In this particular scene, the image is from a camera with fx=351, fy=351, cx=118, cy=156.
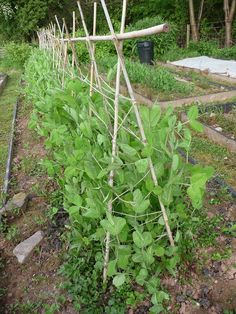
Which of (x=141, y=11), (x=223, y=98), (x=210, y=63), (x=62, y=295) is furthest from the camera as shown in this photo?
(x=141, y=11)

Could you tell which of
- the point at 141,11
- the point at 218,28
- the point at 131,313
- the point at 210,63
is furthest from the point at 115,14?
the point at 131,313

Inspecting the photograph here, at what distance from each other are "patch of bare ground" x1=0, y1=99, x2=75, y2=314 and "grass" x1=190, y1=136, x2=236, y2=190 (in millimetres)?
1689

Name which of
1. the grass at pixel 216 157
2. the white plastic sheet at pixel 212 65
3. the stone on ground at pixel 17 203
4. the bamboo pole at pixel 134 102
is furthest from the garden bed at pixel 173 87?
the bamboo pole at pixel 134 102

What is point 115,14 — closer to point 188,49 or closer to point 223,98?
point 188,49

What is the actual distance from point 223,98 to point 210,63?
3057mm

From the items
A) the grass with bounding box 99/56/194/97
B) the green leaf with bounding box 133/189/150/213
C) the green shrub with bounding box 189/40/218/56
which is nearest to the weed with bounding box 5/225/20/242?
the green leaf with bounding box 133/189/150/213

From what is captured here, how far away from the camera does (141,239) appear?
74.3 inches

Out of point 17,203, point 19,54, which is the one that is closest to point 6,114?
point 17,203

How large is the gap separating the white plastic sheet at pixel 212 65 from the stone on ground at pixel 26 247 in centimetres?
586

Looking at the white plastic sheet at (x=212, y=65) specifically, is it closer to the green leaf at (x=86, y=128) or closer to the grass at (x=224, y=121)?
the grass at (x=224, y=121)

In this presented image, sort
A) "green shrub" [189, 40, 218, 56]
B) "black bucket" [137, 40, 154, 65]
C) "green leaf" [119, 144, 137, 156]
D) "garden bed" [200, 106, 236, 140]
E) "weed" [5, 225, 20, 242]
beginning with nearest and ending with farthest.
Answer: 1. "green leaf" [119, 144, 137, 156]
2. "weed" [5, 225, 20, 242]
3. "garden bed" [200, 106, 236, 140]
4. "black bucket" [137, 40, 154, 65]
5. "green shrub" [189, 40, 218, 56]

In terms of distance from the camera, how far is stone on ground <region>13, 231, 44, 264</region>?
8.96 ft

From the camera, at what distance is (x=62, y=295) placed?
234 cm

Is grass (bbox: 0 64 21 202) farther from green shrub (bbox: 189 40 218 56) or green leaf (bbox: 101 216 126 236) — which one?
green shrub (bbox: 189 40 218 56)
